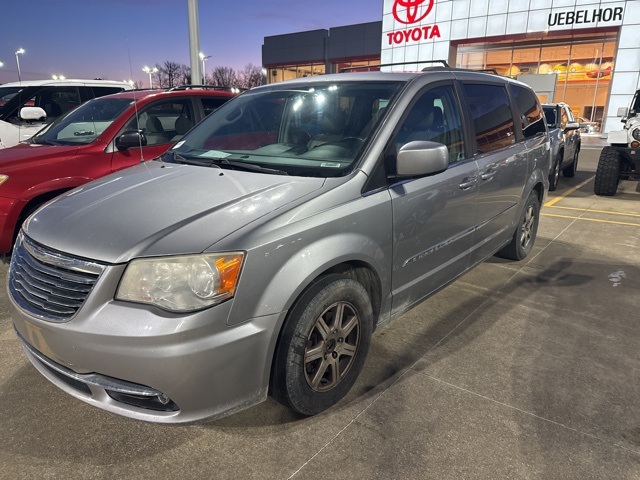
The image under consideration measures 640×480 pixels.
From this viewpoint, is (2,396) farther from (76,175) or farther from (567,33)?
(567,33)

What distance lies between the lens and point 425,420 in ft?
8.07

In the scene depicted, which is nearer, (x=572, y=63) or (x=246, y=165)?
(x=246, y=165)

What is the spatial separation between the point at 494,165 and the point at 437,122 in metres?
0.83

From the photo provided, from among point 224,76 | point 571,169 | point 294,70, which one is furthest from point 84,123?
point 224,76

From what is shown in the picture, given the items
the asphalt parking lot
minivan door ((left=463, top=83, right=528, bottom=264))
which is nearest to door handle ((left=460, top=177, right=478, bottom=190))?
minivan door ((left=463, top=83, right=528, bottom=264))

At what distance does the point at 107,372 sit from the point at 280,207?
1016mm

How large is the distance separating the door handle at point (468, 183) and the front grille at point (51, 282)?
2354mm

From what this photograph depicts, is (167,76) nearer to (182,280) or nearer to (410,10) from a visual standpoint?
(182,280)

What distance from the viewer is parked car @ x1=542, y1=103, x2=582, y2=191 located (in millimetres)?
8734

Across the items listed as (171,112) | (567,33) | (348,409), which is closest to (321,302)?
(348,409)

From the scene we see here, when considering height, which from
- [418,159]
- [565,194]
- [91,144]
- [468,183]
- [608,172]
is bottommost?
[565,194]

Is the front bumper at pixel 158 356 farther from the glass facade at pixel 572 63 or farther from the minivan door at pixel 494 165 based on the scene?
the glass facade at pixel 572 63

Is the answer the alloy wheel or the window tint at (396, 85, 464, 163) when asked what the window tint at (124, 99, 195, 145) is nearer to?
the window tint at (396, 85, 464, 163)

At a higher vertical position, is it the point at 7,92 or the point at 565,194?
the point at 7,92
